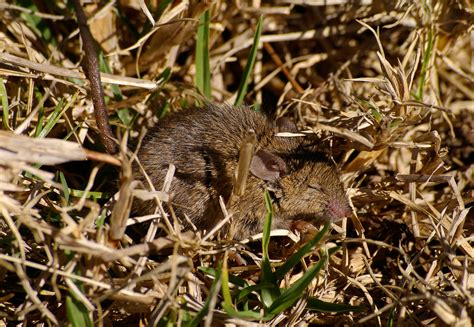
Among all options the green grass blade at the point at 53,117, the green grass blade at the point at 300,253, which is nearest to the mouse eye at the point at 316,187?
the green grass blade at the point at 300,253

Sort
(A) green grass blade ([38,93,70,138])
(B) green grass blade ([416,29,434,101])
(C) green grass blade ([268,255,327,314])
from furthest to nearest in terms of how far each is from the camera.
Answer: (B) green grass blade ([416,29,434,101]) → (A) green grass blade ([38,93,70,138]) → (C) green grass blade ([268,255,327,314])

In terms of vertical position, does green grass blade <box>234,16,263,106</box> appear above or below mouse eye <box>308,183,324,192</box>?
above

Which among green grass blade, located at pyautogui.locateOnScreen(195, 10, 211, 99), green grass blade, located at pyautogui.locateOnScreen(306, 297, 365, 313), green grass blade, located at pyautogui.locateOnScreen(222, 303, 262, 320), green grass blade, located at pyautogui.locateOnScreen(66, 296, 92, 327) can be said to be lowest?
green grass blade, located at pyautogui.locateOnScreen(306, 297, 365, 313)

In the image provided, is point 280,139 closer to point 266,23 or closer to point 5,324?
point 266,23

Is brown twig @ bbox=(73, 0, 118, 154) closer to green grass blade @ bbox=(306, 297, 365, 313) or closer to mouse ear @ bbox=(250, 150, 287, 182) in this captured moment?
mouse ear @ bbox=(250, 150, 287, 182)

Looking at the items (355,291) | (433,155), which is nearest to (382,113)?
(433,155)

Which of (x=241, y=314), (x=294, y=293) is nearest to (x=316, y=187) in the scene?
(x=294, y=293)

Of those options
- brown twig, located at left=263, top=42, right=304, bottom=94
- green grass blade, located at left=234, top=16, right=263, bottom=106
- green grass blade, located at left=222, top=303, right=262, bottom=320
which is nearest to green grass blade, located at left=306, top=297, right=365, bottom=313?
green grass blade, located at left=222, top=303, right=262, bottom=320
